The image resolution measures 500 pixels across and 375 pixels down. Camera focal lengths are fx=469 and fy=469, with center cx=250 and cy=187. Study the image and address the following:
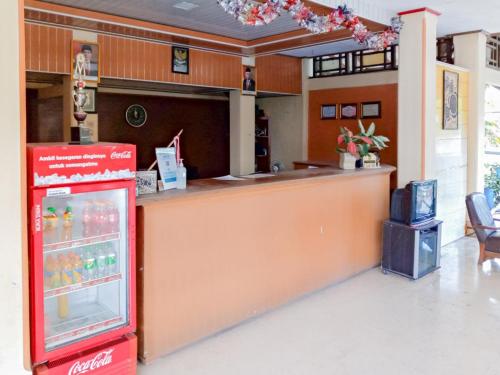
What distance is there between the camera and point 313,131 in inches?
367

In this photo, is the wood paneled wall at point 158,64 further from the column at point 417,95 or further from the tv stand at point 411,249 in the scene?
the tv stand at point 411,249

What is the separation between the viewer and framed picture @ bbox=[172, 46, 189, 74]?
23.9 feet

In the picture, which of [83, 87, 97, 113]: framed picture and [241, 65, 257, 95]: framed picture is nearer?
[83, 87, 97, 113]: framed picture

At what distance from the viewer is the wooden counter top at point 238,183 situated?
316 centimetres

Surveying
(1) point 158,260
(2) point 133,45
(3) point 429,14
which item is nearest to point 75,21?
(2) point 133,45

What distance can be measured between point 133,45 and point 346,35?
303 centimetres

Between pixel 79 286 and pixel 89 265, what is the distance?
14 centimetres

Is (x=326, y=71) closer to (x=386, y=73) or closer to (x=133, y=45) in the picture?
(x=386, y=73)

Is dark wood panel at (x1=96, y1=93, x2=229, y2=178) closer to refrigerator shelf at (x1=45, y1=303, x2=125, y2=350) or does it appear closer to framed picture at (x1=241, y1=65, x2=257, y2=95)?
framed picture at (x1=241, y1=65, x2=257, y2=95)

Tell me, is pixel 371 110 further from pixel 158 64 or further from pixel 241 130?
pixel 158 64

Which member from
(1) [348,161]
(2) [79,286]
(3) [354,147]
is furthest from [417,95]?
(2) [79,286]

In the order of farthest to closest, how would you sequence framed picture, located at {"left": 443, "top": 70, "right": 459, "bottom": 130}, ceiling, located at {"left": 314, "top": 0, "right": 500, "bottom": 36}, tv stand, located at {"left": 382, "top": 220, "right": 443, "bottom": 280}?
framed picture, located at {"left": 443, "top": 70, "right": 459, "bottom": 130}, ceiling, located at {"left": 314, "top": 0, "right": 500, "bottom": 36}, tv stand, located at {"left": 382, "top": 220, "right": 443, "bottom": 280}

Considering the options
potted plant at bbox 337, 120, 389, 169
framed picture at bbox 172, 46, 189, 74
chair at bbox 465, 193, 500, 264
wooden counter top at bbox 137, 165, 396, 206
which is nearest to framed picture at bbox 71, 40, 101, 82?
framed picture at bbox 172, 46, 189, 74

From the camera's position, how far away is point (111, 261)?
116 inches
